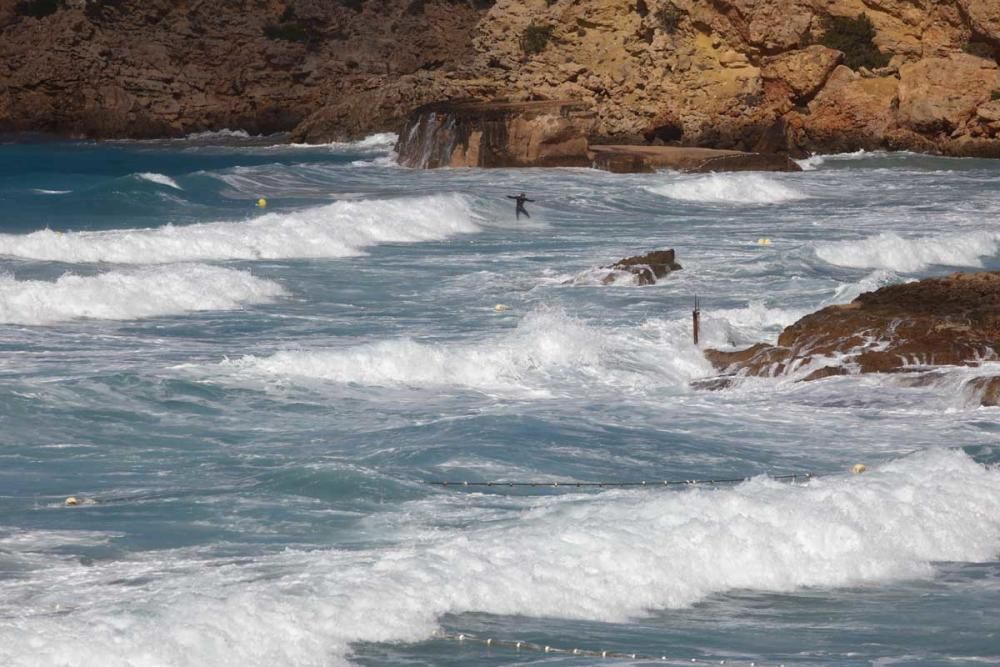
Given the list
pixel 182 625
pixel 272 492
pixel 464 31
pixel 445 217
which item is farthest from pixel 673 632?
pixel 464 31

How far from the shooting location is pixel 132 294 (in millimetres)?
19203

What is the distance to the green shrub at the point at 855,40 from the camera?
44750 millimetres

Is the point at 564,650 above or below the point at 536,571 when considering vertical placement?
below

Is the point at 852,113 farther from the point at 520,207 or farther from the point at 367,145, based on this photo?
the point at 520,207

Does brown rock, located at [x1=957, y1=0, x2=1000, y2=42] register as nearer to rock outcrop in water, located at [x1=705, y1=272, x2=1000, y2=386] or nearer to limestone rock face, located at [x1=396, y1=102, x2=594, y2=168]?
limestone rock face, located at [x1=396, y1=102, x2=594, y2=168]

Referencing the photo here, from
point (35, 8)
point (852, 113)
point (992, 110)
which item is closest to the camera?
point (992, 110)

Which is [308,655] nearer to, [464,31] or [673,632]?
[673,632]

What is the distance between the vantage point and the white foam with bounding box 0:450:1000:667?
7609mm

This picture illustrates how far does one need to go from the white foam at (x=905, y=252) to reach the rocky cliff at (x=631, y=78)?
1704 cm

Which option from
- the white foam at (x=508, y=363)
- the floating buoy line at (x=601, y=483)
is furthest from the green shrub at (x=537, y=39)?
the floating buoy line at (x=601, y=483)

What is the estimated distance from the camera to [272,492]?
10672 millimetres

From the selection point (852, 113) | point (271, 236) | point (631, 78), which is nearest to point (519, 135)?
point (631, 78)

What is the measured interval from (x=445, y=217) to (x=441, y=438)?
1737 centimetres

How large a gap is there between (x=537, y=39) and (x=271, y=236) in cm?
2209
